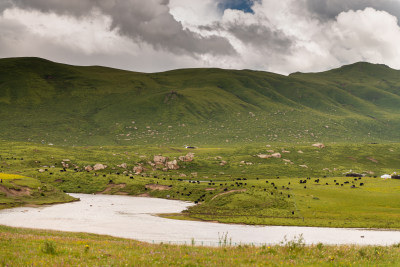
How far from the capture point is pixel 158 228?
50.4m

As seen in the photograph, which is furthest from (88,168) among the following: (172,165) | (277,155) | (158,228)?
(277,155)

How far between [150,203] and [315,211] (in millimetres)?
36203

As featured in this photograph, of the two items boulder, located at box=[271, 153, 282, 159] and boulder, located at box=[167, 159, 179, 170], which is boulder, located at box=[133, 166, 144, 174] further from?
boulder, located at box=[271, 153, 282, 159]

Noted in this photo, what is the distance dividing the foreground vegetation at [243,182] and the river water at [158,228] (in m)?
4.39

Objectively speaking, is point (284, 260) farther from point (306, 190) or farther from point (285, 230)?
point (306, 190)

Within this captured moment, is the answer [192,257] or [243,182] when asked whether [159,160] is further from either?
[192,257]

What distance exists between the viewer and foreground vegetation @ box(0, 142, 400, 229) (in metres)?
62.0

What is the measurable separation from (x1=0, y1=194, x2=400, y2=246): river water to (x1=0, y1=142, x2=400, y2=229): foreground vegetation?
4.39m

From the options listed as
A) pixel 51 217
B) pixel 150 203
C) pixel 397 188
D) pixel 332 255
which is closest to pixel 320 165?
pixel 397 188

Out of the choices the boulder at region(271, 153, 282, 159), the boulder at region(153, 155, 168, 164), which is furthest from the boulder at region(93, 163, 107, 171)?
the boulder at region(271, 153, 282, 159)

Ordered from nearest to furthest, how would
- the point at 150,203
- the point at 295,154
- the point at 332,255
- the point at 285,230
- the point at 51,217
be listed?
the point at 332,255 → the point at 285,230 → the point at 51,217 → the point at 150,203 → the point at 295,154

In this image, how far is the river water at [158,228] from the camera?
43594 mm

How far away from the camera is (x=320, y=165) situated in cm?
13938

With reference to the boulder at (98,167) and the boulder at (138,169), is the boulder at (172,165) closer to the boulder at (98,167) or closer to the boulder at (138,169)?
the boulder at (138,169)
